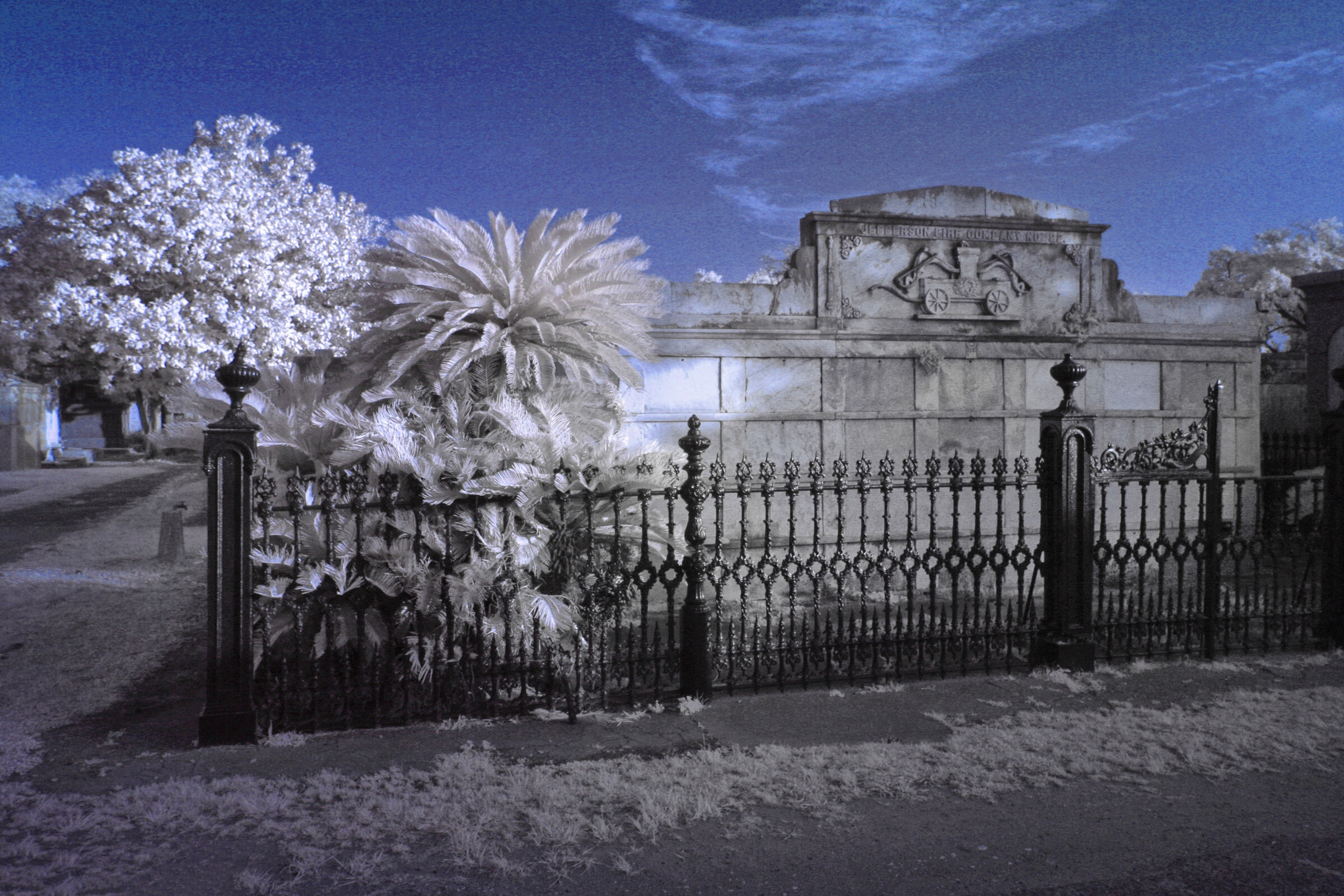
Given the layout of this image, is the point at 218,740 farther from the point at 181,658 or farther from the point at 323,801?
the point at 181,658

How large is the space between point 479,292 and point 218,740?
2935 mm

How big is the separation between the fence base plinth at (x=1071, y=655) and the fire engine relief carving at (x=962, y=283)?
539cm

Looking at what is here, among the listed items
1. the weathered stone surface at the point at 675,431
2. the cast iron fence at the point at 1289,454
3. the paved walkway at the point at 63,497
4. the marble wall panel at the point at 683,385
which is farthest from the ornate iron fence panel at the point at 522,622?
the cast iron fence at the point at 1289,454

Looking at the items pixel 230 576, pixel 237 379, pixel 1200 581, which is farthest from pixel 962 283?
pixel 230 576

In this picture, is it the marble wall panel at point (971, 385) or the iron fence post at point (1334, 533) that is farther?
the marble wall panel at point (971, 385)

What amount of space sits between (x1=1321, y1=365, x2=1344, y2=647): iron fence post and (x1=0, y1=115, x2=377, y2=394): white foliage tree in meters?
24.3

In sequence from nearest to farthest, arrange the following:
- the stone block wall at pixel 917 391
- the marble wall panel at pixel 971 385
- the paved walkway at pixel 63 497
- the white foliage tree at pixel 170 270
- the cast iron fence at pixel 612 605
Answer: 1. the cast iron fence at pixel 612 605
2. the stone block wall at pixel 917 391
3. the marble wall panel at pixel 971 385
4. the paved walkway at pixel 63 497
5. the white foliage tree at pixel 170 270

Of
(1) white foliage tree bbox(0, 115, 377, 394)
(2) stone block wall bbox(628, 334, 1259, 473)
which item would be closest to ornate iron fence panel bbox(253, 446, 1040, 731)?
(2) stone block wall bbox(628, 334, 1259, 473)

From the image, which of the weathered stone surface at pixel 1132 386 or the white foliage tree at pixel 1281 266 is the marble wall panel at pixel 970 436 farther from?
the white foliage tree at pixel 1281 266

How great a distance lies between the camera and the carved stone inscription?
405 inches

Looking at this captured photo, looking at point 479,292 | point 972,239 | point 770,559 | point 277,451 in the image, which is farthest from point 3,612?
point 972,239

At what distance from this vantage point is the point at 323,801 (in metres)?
3.92

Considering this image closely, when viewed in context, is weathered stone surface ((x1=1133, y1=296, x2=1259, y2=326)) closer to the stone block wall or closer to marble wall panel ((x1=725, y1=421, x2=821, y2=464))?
the stone block wall

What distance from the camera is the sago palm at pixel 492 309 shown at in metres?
5.39
